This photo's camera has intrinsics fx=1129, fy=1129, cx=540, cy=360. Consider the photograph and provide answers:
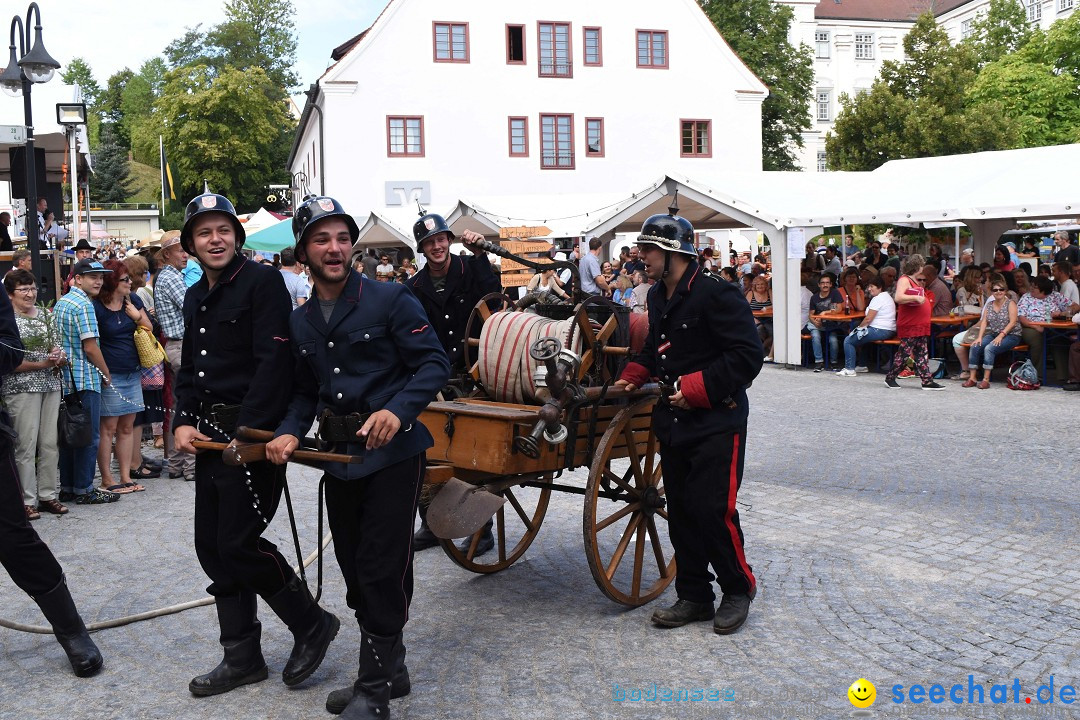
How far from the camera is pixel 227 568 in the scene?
14.1 ft

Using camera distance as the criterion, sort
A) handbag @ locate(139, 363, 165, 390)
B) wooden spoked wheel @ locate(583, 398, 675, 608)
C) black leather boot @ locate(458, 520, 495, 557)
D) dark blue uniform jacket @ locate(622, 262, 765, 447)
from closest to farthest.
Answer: dark blue uniform jacket @ locate(622, 262, 765, 447) < wooden spoked wheel @ locate(583, 398, 675, 608) < black leather boot @ locate(458, 520, 495, 557) < handbag @ locate(139, 363, 165, 390)

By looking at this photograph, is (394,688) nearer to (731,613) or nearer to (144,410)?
(731,613)

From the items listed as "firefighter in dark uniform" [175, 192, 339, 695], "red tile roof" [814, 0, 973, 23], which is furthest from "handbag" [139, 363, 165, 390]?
"red tile roof" [814, 0, 973, 23]

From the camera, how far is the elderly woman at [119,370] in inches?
342

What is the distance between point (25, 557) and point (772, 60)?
160ft

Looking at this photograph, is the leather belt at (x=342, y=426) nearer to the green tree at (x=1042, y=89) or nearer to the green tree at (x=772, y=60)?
the green tree at (x=1042, y=89)

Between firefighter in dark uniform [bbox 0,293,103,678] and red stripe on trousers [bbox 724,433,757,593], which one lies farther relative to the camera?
red stripe on trousers [bbox 724,433,757,593]

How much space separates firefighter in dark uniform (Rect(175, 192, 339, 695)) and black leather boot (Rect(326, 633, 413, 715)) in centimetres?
30

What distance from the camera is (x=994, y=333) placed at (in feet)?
47.0

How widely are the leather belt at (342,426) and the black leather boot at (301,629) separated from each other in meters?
0.79

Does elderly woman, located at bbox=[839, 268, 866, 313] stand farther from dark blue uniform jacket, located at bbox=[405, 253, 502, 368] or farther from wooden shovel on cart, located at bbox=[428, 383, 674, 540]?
wooden shovel on cart, located at bbox=[428, 383, 674, 540]

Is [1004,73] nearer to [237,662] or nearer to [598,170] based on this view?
[598,170]

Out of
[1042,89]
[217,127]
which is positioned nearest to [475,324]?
[1042,89]
